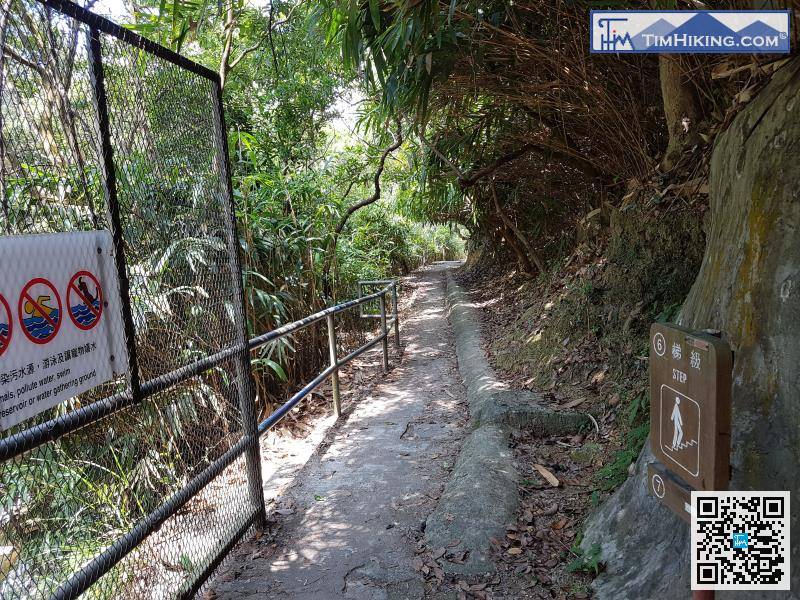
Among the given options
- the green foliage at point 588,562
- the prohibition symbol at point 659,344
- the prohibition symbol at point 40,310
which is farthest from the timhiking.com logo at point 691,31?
the prohibition symbol at point 40,310

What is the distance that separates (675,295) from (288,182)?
347 centimetres

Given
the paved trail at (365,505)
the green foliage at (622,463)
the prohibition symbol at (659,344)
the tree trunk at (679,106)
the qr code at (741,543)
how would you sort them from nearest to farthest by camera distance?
the qr code at (741,543) → the prohibition symbol at (659,344) → the paved trail at (365,505) → the green foliage at (622,463) → the tree trunk at (679,106)

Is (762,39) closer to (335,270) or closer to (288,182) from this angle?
(288,182)

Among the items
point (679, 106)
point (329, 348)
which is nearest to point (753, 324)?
point (679, 106)

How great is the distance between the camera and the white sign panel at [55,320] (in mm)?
1389

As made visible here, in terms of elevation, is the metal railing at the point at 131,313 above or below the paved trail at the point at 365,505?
above

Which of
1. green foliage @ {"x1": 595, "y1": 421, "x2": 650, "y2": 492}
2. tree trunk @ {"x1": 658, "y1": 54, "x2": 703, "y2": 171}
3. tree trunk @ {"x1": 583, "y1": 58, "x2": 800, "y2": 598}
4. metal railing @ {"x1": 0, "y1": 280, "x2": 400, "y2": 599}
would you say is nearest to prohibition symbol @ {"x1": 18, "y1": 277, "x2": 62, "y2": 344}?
metal railing @ {"x1": 0, "y1": 280, "x2": 400, "y2": 599}

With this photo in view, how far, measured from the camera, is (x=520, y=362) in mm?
4984

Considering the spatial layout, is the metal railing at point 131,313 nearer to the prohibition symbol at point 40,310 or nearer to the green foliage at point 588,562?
the prohibition symbol at point 40,310

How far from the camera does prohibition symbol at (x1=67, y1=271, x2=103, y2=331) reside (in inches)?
63.2

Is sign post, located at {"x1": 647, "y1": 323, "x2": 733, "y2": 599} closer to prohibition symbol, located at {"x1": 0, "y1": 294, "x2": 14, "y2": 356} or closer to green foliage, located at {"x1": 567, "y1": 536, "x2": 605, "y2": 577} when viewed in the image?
green foliage, located at {"x1": 567, "y1": 536, "x2": 605, "y2": 577}

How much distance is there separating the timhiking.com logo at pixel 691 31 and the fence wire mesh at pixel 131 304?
85.3 inches

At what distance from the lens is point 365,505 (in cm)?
301

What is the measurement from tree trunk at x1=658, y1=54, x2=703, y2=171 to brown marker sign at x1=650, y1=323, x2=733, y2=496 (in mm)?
2818
